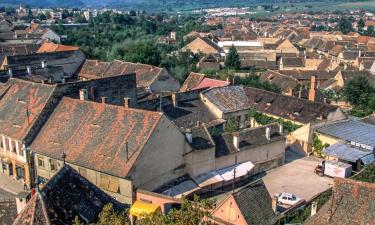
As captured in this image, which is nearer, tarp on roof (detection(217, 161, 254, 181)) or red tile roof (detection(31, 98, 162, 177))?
red tile roof (detection(31, 98, 162, 177))

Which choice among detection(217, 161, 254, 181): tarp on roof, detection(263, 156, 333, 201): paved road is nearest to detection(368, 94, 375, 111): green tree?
detection(263, 156, 333, 201): paved road

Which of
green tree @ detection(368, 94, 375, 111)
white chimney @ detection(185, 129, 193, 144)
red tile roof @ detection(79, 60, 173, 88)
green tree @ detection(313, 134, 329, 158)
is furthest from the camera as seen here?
green tree @ detection(368, 94, 375, 111)

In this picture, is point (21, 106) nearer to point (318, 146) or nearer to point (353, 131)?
point (318, 146)

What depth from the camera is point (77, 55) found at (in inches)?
2611

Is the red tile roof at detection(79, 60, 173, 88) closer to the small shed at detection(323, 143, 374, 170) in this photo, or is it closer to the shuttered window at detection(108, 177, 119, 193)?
the small shed at detection(323, 143, 374, 170)

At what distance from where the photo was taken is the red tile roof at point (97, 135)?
1252 inches

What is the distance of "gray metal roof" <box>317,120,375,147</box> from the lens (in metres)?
43.6

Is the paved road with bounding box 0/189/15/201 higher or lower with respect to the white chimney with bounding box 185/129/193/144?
lower

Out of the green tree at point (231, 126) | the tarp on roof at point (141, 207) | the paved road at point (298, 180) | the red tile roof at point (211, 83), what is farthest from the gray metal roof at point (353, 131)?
the tarp on roof at point (141, 207)

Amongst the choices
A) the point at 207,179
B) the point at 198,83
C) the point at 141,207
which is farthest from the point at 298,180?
the point at 198,83

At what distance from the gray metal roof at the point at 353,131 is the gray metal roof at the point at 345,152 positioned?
1448mm

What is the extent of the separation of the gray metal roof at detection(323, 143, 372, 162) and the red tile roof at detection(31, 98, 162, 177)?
1815cm

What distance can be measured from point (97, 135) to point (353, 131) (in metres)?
26.4

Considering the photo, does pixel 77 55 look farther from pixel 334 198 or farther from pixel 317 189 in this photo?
pixel 334 198
